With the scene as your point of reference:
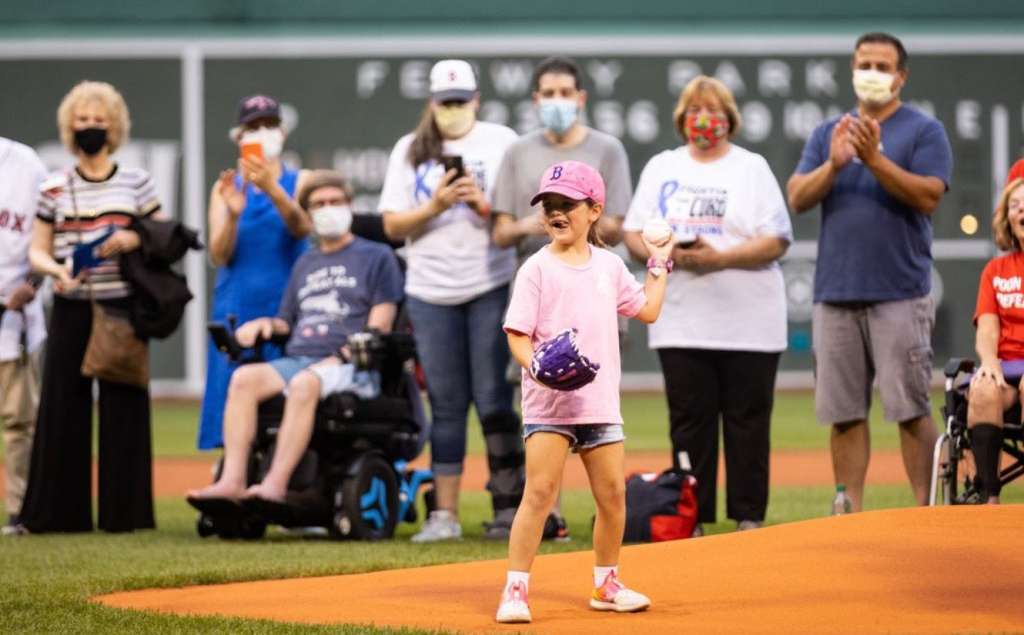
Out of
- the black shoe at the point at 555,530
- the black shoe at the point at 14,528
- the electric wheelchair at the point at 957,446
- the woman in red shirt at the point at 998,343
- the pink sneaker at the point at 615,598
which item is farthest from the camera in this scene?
the black shoe at the point at 14,528

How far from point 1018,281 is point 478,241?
270cm

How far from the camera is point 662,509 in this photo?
912 cm

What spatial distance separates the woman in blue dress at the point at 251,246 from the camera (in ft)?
34.2

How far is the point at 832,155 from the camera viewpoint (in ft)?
29.9

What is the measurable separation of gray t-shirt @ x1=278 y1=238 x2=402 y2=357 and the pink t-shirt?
3540 millimetres

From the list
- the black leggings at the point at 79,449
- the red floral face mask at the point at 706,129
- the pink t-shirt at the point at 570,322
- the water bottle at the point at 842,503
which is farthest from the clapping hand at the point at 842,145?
the black leggings at the point at 79,449

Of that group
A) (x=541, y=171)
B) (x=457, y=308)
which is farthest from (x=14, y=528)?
(x=541, y=171)

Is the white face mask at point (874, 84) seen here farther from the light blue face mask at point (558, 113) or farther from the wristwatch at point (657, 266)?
the wristwatch at point (657, 266)

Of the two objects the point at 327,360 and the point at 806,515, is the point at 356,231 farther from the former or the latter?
the point at 806,515

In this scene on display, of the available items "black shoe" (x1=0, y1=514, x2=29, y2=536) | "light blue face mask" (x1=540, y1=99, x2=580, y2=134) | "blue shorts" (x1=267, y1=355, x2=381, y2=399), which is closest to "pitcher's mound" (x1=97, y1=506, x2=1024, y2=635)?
"blue shorts" (x1=267, y1=355, x2=381, y2=399)

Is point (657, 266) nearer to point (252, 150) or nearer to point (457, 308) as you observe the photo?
point (457, 308)

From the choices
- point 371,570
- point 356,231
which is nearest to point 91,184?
point 356,231

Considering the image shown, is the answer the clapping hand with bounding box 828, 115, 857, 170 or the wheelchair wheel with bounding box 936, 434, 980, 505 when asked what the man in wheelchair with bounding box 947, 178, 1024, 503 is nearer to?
the wheelchair wheel with bounding box 936, 434, 980, 505

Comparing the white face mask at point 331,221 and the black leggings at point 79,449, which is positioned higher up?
the white face mask at point 331,221
